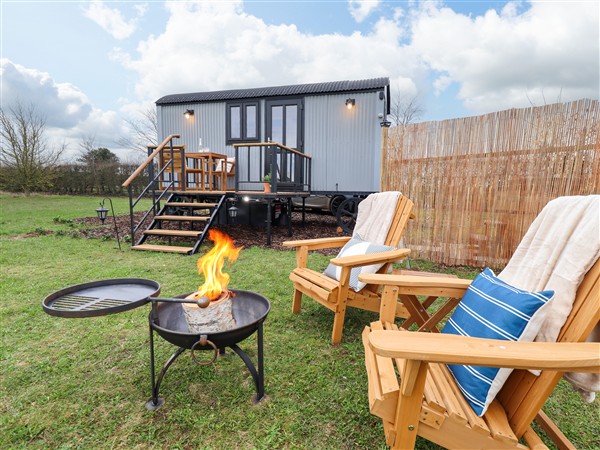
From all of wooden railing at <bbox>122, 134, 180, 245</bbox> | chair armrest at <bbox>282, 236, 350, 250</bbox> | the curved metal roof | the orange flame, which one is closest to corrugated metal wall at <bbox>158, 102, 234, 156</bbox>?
the curved metal roof

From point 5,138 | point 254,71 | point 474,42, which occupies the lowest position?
point 5,138

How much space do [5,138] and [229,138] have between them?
12934 millimetres

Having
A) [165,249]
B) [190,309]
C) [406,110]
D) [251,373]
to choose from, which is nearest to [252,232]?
[165,249]

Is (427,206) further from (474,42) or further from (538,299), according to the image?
(474,42)

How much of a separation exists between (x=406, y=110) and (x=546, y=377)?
67.7ft

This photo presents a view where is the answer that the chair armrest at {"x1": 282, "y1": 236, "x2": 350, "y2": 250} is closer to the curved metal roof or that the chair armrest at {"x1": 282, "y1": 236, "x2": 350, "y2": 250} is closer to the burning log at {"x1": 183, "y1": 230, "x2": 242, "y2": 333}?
the burning log at {"x1": 183, "y1": 230, "x2": 242, "y2": 333}

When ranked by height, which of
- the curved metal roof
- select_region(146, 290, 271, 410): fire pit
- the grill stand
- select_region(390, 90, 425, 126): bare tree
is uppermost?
select_region(390, 90, 425, 126): bare tree

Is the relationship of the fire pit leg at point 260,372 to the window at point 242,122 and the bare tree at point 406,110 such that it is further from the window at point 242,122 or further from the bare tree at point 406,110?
the bare tree at point 406,110

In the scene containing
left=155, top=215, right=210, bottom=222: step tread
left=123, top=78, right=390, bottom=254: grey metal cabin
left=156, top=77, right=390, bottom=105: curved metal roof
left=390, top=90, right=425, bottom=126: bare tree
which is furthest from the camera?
left=390, top=90, right=425, bottom=126: bare tree

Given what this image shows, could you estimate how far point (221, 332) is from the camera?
1.44 metres

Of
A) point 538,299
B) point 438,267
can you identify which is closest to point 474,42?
point 438,267

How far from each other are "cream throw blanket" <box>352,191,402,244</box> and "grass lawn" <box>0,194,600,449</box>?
2.36 feet

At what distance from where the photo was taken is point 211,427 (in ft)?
4.82

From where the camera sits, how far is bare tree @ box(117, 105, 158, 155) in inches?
771
